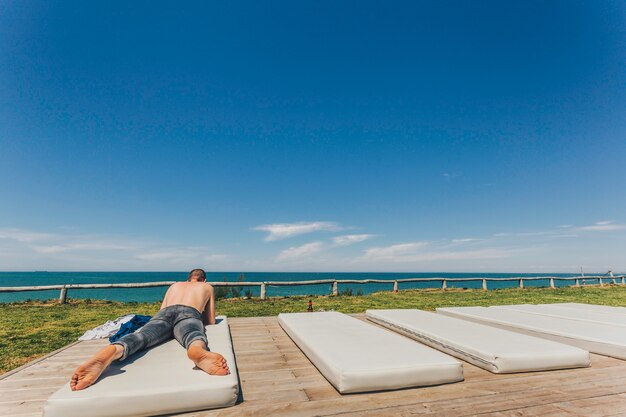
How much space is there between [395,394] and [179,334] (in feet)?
7.50

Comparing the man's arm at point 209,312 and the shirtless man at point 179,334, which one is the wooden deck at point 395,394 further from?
the man's arm at point 209,312

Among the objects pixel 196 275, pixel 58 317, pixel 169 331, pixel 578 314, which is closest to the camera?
pixel 169 331

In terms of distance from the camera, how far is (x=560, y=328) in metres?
4.52

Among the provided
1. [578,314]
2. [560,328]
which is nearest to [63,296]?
[560,328]

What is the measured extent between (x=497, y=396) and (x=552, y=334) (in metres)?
2.47

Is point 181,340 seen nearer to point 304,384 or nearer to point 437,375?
point 304,384

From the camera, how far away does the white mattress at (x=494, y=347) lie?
3.10m

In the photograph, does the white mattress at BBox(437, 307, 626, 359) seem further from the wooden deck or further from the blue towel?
the blue towel

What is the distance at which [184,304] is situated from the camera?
400 cm

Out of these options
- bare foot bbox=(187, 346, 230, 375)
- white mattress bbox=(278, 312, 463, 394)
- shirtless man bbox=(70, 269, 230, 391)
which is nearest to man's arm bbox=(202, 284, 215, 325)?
shirtless man bbox=(70, 269, 230, 391)

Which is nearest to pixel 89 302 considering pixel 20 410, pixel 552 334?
pixel 20 410

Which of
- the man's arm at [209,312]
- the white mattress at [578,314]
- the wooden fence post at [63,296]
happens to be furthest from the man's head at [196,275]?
the wooden fence post at [63,296]

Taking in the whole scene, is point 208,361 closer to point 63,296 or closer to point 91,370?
point 91,370

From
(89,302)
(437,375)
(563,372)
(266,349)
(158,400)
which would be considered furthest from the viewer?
(89,302)
